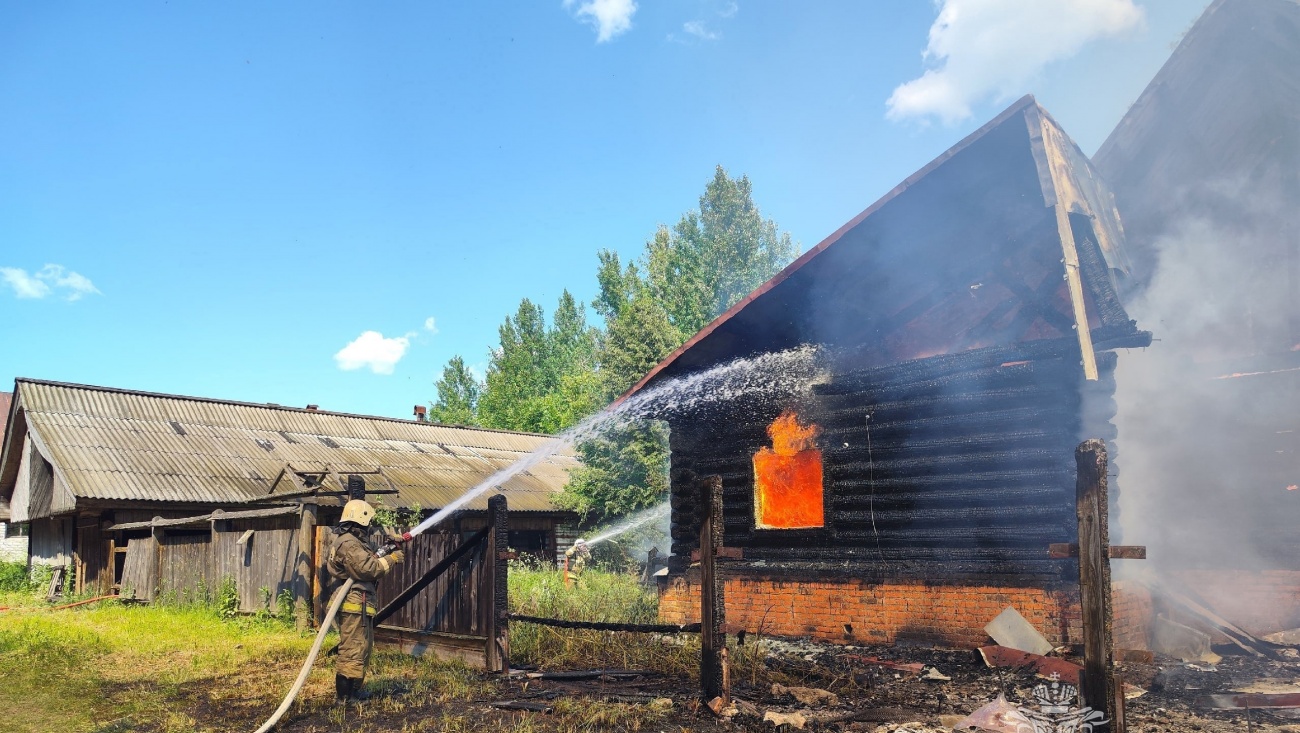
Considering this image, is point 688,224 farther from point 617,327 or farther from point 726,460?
point 726,460

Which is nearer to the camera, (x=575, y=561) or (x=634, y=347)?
(x=575, y=561)

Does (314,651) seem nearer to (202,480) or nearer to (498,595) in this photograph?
(498,595)

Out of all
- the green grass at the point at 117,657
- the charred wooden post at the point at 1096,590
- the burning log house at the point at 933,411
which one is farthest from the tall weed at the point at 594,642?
the charred wooden post at the point at 1096,590

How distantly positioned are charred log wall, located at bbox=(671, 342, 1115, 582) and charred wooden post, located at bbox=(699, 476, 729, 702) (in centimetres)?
344

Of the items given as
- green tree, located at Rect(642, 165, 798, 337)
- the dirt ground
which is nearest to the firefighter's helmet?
the dirt ground

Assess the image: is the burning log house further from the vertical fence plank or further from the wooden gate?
the wooden gate

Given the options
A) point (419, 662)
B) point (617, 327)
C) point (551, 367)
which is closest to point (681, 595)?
point (419, 662)

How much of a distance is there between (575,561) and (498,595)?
13.1 m

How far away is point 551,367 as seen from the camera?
169 feet

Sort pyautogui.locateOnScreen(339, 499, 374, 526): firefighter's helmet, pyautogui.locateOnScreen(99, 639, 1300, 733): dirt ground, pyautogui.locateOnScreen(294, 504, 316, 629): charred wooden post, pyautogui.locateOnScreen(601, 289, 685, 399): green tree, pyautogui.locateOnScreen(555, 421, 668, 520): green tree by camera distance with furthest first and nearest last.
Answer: pyautogui.locateOnScreen(601, 289, 685, 399): green tree, pyautogui.locateOnScreen(555, 421, 668, 520): green tree, pyautogui.locateOnScreen(294, 504, 316, 629): charred wooden post, pyautogui.locateOnScreen(339, 499, 374, 526): firefighter's helmet, pyautogui.locateOnScreen(99, 639, 1300, 733): dirt ground

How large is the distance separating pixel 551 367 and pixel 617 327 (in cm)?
2620

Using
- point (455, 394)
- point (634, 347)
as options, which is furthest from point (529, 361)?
point (634, 347)

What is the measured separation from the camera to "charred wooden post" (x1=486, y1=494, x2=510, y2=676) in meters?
7.93

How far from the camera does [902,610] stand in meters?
8.94
